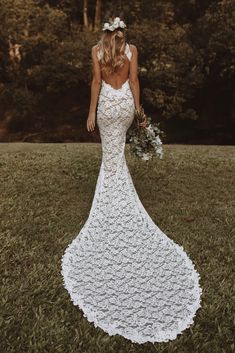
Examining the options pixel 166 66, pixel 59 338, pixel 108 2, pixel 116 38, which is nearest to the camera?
pixel 59 338

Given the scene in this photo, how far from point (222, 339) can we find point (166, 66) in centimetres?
2063

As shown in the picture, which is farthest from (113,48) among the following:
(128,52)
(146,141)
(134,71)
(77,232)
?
(77,232)

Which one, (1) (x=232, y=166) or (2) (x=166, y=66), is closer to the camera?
(1) (x=232, y=166)

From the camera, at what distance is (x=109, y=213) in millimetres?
5934

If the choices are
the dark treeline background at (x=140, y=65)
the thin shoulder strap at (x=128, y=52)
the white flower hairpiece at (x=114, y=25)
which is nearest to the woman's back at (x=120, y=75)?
the thin shoulder strap at (x=128, y=52)

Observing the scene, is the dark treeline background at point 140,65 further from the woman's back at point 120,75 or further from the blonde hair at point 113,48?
the blonde hair at point 113,48

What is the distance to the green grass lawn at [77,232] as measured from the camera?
527 cm

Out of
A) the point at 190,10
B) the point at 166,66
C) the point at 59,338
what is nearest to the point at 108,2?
the point at 190,10

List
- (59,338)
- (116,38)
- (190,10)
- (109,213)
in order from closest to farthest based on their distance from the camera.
Result: (59,338), (116,38), (109,213), (190,10)

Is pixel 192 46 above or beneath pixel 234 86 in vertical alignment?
above

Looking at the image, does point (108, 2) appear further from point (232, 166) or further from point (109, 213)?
point (109, 213)

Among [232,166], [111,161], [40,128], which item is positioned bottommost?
[40,128]

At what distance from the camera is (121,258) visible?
231 inches

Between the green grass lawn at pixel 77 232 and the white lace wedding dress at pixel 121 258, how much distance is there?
244 millimetres
